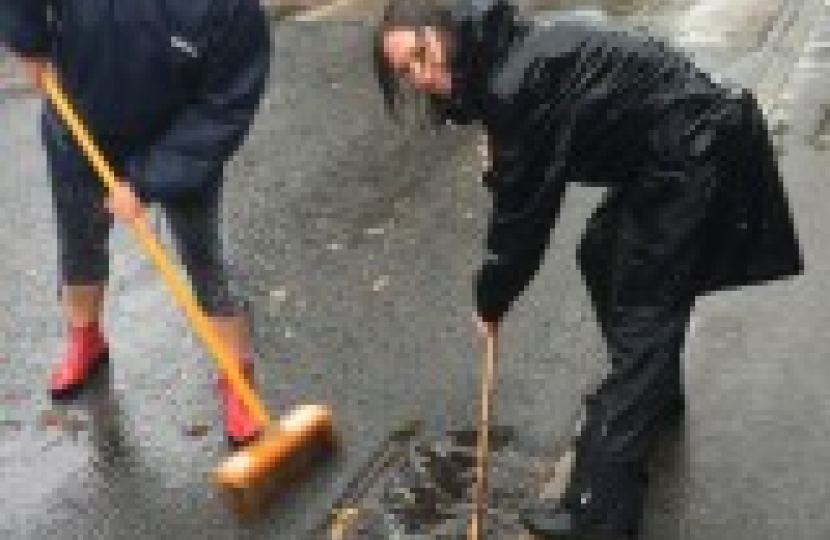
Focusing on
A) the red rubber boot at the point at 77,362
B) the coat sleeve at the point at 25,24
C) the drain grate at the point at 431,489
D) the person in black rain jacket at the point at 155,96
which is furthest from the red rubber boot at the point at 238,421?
the coat sleeve at the point at 25,24

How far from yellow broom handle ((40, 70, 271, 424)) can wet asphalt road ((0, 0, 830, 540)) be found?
403 millimetres

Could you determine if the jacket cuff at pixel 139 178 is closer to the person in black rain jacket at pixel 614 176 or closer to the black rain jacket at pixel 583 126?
the person in black rain jacket at pixel 614 176

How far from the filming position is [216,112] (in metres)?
4.04

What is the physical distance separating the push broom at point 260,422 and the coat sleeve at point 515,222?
71 cm

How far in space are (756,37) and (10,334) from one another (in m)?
5.60

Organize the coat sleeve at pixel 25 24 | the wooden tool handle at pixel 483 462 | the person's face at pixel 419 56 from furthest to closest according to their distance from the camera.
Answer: the wooden tool handle at pixel 483 462, the coat sleeve at pixel 25 24, the person's face at pixel 419 56

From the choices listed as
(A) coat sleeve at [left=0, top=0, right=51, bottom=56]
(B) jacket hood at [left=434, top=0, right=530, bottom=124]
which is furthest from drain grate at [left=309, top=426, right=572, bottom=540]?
(A) coat sleeve at [left=0, top=0, right=51, bottom=56]

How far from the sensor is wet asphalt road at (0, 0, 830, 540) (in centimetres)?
427

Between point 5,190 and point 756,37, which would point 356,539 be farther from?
point 756,37

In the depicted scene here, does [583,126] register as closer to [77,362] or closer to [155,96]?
[155,96]

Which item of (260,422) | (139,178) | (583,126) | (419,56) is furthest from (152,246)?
(583,126)

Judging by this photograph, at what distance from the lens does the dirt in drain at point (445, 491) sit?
410cm

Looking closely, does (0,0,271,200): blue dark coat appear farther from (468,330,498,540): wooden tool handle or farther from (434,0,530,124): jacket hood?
(468,330,498,540): wooden tool handle

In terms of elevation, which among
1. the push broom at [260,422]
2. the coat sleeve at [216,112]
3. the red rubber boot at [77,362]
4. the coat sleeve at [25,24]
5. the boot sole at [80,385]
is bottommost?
the boot sole at [80,385]
